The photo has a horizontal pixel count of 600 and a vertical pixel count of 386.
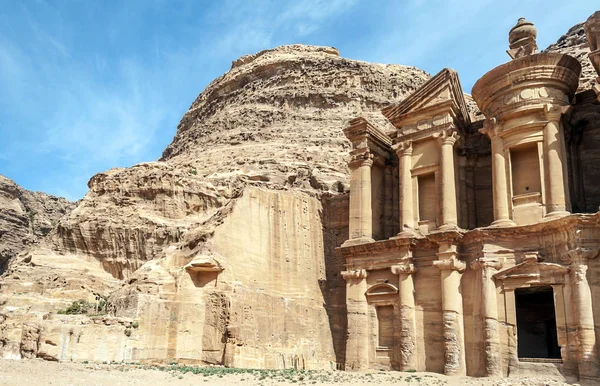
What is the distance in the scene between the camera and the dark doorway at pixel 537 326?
87.8 feet

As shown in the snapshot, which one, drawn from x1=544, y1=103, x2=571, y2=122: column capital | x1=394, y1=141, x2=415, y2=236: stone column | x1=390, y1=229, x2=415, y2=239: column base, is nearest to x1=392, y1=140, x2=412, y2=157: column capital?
x1=394, y1=141, x2=415, y2=236: stone column

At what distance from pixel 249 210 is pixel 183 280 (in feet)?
15.2

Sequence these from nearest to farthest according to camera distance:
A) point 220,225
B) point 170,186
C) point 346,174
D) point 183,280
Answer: point 183,280, point 220,225, point 170,186, point 346,174

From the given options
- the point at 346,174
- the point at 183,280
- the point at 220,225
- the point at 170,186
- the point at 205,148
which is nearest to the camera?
the point at 183,280

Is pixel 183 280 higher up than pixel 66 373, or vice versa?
pixel 183 280

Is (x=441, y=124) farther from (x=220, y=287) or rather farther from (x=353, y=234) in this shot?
(x=220, y=287)

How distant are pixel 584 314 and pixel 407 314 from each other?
22.6 feet

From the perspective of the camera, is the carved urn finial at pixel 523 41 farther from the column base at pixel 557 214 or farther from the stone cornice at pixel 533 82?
the column base at pixel 557 214

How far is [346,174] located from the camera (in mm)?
41625

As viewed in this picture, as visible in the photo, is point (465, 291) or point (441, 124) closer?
point (465, 291)

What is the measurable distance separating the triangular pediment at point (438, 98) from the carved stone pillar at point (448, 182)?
1393mm

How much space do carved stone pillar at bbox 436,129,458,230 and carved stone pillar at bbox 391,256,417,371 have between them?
2.29 metres

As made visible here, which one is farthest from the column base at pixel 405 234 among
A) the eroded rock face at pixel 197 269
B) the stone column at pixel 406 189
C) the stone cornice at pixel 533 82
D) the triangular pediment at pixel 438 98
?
the stone cornice at pixel 533 82

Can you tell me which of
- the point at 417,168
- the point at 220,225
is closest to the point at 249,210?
the point at 220,225
